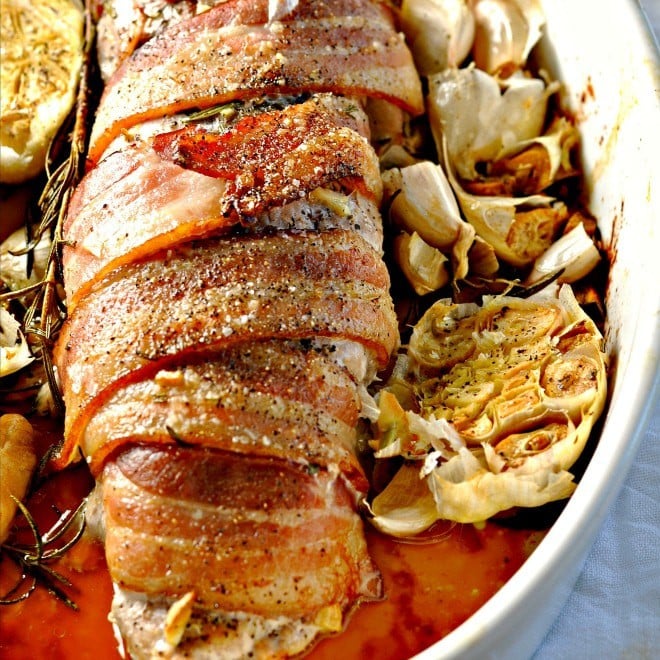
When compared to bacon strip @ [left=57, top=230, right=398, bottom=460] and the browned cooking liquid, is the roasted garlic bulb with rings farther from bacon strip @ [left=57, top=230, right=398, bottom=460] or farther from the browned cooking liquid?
bacon strip @ [left=57, top=230, right=398, bottom=460]

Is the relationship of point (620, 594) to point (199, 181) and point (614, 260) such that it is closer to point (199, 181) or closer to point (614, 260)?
point (614, 260)

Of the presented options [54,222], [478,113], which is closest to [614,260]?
[478,113]

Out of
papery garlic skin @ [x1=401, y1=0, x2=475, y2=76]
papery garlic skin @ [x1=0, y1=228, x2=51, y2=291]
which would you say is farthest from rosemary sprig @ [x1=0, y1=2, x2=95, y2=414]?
papery garlic skin @ [x1=401, y1=0, x2=475, y2=76]

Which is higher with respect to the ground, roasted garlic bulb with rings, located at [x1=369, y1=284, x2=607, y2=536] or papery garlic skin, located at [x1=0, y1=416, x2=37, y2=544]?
roasted garlic bulb with rings, located at [x1=369, y1=284, x2=607, y2=536]

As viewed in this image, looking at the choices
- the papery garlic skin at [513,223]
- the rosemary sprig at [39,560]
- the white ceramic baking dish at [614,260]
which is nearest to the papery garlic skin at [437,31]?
the white ceramic baking dish at [614,260]

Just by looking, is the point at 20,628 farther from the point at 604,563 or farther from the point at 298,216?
the point at 604,563

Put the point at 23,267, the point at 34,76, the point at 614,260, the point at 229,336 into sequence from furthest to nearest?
the point at 34,76 < the point at 23,267 < the point at 614,260 < the point at 229,336
